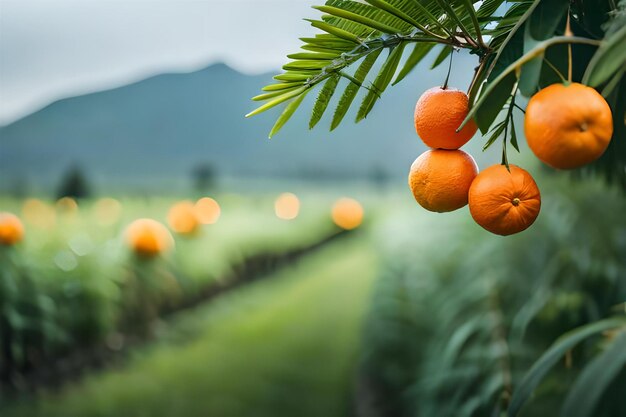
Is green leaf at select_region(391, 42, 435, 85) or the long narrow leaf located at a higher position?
the long narrow leaf

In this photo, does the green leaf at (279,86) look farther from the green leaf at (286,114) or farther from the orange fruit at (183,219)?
the orange fruit at (183,219)

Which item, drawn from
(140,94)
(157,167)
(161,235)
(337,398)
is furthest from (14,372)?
(140,94)

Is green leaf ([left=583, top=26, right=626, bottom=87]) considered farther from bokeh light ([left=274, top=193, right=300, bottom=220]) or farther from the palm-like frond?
bokeh light ([left=274, top=193, right=300, bottom=220])

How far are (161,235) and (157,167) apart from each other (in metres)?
1.39

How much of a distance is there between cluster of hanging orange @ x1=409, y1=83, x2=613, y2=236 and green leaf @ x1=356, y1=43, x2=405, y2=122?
3cm

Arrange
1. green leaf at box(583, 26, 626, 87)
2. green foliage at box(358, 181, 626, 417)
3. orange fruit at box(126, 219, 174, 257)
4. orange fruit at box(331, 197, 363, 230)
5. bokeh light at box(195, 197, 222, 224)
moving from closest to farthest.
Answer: green leaf at box(583, 26, 626, 87) < green foliage at box(358, 181, 626, 417) < orange fruit at box(126, 219, 174, 257) < bokeh light at box(195, 197, 222, 224) < orange fruit at box(331, 197, 363, 230)

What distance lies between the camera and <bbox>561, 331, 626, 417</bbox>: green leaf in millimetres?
396

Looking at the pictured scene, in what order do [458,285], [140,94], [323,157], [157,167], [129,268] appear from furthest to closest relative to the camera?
[323,157] → [140,94] → [157,167] → [129,268] → [458,285]

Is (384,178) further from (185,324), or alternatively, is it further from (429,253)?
(429,253)

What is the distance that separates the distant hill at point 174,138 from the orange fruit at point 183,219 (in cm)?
45

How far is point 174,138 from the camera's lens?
421cm

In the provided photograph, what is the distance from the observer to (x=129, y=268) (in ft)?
7.56

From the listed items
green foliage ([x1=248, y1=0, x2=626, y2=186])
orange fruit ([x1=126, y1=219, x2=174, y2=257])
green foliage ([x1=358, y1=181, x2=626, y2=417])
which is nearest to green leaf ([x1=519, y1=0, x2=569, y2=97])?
green foliage ([x1=248, y1=0, x2=626, y2=186])

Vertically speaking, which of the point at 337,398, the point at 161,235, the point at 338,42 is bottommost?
the point at 337,398
